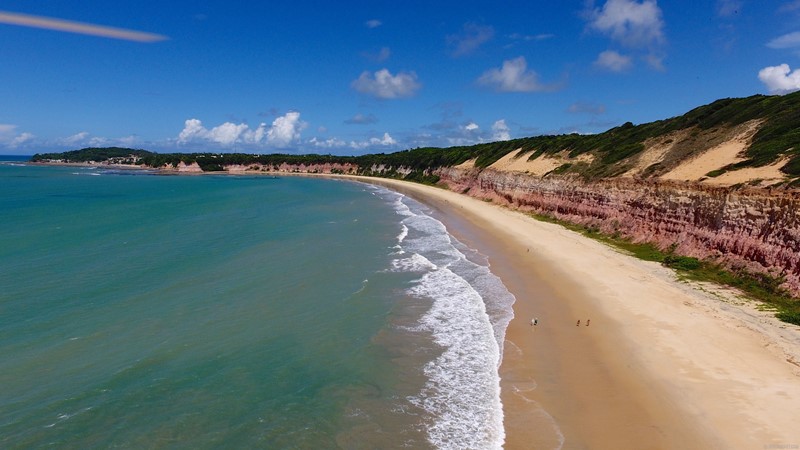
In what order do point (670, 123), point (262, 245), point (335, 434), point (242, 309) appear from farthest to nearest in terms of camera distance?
point (670, 123) → point (262, 245) → point (242, 309) → point (335, 434)

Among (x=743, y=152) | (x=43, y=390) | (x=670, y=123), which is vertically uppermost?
(x=670, y=123)

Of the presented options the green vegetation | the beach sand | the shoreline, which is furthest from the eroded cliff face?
the shoreline

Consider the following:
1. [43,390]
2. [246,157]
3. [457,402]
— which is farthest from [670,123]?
[246,157]

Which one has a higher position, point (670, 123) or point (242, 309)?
point (670, 123)

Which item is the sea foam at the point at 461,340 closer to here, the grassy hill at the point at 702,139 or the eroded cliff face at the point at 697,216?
the eroded cliff face at the point at 697,216

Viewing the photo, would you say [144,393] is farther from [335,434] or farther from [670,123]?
[670,123]

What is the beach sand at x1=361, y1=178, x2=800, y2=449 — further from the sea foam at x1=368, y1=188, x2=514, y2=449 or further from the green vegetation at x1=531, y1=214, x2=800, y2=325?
the green vegetation at x1=531, y1=214, x2=800, y2=325

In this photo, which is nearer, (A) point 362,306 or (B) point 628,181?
(A) point 362,306

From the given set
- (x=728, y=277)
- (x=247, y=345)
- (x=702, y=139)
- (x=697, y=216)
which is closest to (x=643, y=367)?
(x=728, y=277)
